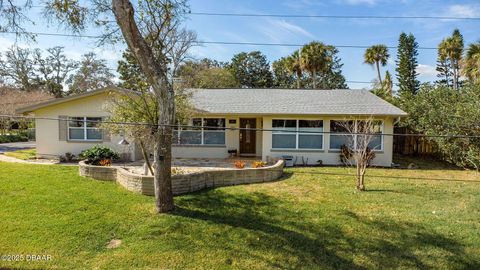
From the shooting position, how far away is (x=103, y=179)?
10.4m

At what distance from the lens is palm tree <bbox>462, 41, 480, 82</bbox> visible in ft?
48.6

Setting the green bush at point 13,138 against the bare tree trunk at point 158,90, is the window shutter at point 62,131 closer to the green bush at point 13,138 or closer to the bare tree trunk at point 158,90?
the bare tree trunk at point 158,90

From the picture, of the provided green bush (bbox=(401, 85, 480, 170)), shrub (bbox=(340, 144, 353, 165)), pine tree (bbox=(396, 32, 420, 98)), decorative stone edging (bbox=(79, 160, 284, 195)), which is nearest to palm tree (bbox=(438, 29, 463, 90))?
pine tree (bbox=(396, 32, 420, 98))

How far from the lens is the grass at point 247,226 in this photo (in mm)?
5355

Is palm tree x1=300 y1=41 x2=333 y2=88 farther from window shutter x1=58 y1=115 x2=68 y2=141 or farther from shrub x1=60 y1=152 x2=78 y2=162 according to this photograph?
shrub x1=60 y1=152 x2=78 y2=162


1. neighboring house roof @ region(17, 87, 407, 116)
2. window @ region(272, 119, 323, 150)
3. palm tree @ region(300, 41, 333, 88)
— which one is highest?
palm tree @ region(300, 41, 333, 88)

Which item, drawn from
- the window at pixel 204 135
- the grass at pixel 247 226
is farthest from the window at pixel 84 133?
the grass at pixel 247 226

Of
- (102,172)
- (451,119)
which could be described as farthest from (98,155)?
(451,119)

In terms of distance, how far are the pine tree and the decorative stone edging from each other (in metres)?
29.5

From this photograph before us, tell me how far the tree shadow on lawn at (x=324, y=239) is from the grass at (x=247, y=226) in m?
0.02

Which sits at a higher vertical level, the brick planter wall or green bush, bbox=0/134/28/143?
green bush, bbox=0/134/28/143

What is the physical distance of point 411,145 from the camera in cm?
1762

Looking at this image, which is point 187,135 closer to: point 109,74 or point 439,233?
point 439,233

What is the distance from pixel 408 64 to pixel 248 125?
27.3m
